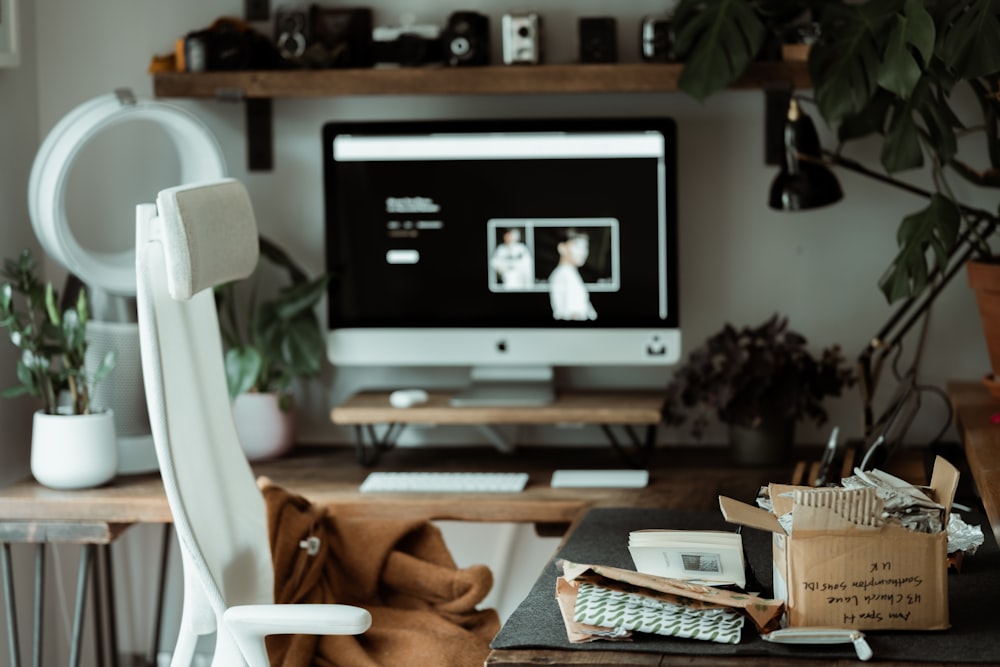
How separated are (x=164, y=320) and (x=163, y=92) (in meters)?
1.02

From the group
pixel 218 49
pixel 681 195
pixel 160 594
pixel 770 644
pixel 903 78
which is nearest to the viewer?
pixel 770 644

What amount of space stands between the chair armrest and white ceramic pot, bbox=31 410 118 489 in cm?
82

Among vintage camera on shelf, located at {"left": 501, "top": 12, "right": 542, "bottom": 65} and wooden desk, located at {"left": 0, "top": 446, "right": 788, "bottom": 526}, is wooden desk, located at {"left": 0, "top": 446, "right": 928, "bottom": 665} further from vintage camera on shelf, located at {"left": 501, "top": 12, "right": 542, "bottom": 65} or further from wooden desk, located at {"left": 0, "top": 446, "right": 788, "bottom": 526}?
vintage camera on shelf, located at {"left": 501, "top": 12, "right": 542, "bottom": 65}

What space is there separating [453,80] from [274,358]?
65cm

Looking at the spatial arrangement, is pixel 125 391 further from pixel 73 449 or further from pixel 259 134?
pixel 259 134

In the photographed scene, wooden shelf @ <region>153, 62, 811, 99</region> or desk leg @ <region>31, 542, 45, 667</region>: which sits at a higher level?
wooden shelf @ <region>153, 62, 811, 99</region>

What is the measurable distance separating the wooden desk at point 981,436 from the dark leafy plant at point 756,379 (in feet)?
0.74

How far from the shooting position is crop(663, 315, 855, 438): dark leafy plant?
248cm

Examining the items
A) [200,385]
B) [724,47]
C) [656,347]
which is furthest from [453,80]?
[200,385]

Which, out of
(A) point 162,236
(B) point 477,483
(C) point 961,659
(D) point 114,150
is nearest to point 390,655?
(B) point 477,483

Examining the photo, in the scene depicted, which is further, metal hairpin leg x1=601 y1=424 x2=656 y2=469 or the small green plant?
A: metal hairpin leg x1=601 y1=424 x2=656 y2=469

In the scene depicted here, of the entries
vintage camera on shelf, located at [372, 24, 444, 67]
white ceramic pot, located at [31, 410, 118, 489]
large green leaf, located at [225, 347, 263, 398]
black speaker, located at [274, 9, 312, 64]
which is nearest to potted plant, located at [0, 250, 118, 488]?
white ceramic pot, located at [31, 410, 118, 489]

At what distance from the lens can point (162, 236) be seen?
1.68 meters

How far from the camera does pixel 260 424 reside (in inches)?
105
